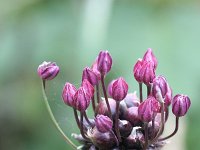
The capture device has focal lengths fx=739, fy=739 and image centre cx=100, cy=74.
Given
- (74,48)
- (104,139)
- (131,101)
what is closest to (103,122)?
(104,139)

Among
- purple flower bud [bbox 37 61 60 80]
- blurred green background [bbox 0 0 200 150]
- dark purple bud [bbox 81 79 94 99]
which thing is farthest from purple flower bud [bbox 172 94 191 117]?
blurred green background [bbox 0 0 200 150]

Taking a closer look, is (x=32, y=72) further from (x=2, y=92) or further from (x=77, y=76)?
(x=77, y=76)

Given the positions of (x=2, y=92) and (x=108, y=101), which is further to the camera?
(x=2, y=92)

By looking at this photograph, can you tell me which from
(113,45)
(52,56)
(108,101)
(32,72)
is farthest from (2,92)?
(108,101)

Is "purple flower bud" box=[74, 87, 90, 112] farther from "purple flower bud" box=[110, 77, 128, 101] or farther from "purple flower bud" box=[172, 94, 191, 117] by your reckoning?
"purple flower bud" box=[172, 94, 191, 117]

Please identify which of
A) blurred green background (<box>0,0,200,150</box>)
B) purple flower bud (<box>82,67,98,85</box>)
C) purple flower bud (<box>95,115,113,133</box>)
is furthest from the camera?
blurred green background (<box>0,0,200,150</box>)

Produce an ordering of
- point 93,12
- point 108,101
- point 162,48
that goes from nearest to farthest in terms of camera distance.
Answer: point 108,101, point 162,48, point 93,12

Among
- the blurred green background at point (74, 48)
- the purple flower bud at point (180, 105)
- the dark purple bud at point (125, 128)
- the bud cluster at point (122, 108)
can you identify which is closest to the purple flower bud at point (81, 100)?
the bud cluster at point (122, 108)

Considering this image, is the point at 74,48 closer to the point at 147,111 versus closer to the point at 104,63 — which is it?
the point at 104,63
